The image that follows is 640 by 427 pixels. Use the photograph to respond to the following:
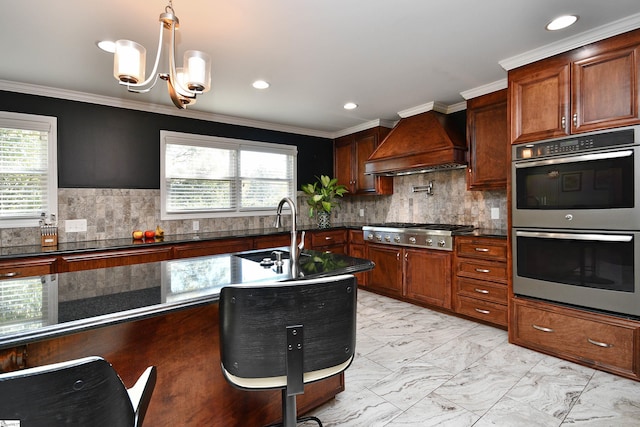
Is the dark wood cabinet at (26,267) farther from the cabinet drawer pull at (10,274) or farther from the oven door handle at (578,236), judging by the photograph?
→ the oven door handle at (578,236)

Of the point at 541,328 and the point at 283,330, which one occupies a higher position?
the point at 283,330

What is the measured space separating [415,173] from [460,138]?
89cm

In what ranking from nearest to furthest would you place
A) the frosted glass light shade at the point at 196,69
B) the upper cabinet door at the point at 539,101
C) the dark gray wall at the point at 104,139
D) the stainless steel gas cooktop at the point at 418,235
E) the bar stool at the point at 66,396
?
the bar stool at the point at 66,396, the frosted glass light shade at the point at 196,69, the upper cabinet door at the point at 539,101, the dark gray wall at the point at 104,139, the stainless steel gas cooktop at the point at 418,235

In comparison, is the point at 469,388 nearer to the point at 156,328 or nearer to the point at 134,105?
the point at 156,328

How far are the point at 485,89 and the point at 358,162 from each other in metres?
2.19

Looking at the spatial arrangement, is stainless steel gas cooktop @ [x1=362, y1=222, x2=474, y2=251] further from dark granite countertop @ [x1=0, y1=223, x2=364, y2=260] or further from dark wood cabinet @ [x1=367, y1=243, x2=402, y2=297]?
dark granite countertop @ [x1=0, y1=223, x2=364, y2=260]

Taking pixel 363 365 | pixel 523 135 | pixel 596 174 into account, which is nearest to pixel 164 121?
pixel 363 365

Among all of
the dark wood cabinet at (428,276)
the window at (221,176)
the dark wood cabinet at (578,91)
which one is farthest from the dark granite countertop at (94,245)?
the dark wood cabinet at (578,91)

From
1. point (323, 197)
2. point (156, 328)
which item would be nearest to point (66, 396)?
point (156, 328)

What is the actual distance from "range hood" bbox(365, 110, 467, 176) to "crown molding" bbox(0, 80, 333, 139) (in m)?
1.61

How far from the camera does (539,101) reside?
2.63 metres

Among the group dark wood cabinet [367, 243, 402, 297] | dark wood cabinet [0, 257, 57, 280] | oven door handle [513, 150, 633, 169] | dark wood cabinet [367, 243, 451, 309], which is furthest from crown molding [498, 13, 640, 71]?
dark wood cabinet [0, 257, 57, 280]

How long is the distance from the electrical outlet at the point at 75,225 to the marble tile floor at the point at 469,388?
318 centimetres

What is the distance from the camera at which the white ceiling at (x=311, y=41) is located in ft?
6.63
